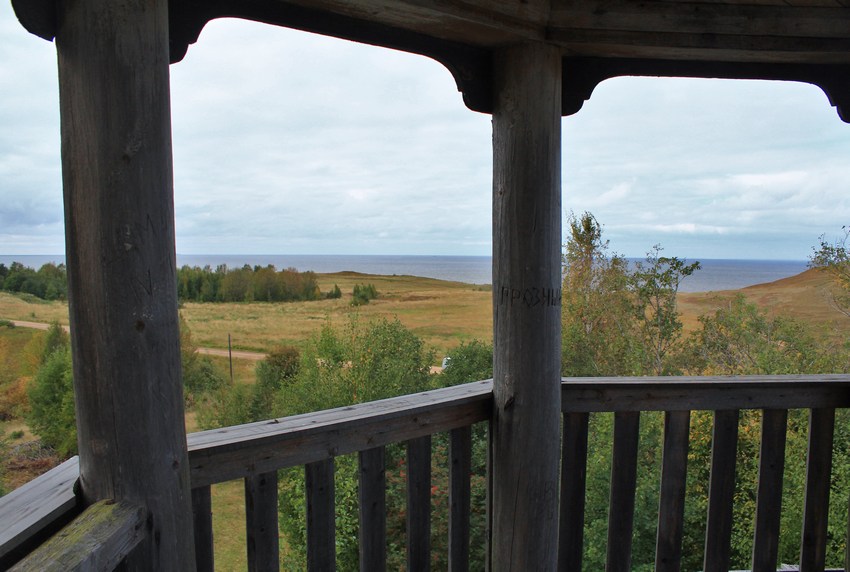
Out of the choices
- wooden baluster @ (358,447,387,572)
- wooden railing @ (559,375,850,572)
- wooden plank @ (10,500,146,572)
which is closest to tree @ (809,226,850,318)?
wooden railing @ (559,375,850,572)

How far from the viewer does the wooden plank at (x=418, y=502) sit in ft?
5.36

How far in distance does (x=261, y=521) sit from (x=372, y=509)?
32 centimetres

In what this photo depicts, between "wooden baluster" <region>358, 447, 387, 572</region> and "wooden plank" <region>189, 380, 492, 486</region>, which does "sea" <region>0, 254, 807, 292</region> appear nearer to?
"wooden plank" <region>189, 380, 492, 486</region>

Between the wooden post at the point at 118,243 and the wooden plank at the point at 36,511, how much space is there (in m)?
0.05

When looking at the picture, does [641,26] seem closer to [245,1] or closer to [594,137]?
[245,1]

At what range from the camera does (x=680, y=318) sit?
15742mm

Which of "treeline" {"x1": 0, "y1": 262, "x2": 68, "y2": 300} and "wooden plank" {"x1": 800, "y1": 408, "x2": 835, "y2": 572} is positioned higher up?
"treeline" {"x1": 0, "y1": 262, "x2": 68, "y2": 300}

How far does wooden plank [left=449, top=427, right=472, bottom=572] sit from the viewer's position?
1739 mm

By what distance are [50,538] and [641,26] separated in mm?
1905

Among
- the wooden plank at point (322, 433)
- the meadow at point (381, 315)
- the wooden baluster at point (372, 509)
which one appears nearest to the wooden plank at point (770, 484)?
the wooden plank at point (322, 433)

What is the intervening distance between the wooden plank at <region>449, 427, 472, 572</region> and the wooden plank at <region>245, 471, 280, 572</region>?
0.58m

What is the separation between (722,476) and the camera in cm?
187

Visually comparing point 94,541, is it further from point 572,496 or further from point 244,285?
point 244,285

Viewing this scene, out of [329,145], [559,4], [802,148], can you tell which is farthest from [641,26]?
[329,145]
